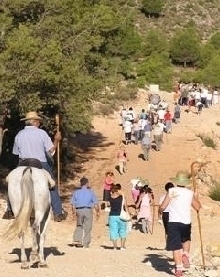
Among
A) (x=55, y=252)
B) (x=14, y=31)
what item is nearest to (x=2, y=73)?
(x=14, y=31)

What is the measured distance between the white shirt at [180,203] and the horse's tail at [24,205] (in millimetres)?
1963

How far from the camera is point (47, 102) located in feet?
78.8

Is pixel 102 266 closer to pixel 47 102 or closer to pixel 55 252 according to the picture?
pixel 55 252

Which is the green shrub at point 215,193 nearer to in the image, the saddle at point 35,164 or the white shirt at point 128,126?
the white shirt at point 128,126

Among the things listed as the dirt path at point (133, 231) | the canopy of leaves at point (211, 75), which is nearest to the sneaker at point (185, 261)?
the dirt path at point (133, 231)

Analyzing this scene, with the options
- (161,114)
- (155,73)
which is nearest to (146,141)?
(161,114)

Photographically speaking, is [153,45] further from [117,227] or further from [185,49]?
[117,227]

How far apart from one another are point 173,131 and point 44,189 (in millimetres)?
31860

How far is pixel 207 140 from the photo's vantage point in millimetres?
40875

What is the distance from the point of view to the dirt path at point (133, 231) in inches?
470

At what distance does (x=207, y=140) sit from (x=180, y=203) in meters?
30.4

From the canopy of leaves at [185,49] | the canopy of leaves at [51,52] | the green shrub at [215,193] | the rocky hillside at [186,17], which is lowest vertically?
the green shrub at [215,193]

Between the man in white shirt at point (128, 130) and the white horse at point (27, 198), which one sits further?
the man in white shirt at point (128, 130)

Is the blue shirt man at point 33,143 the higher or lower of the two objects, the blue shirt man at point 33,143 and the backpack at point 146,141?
the higher
